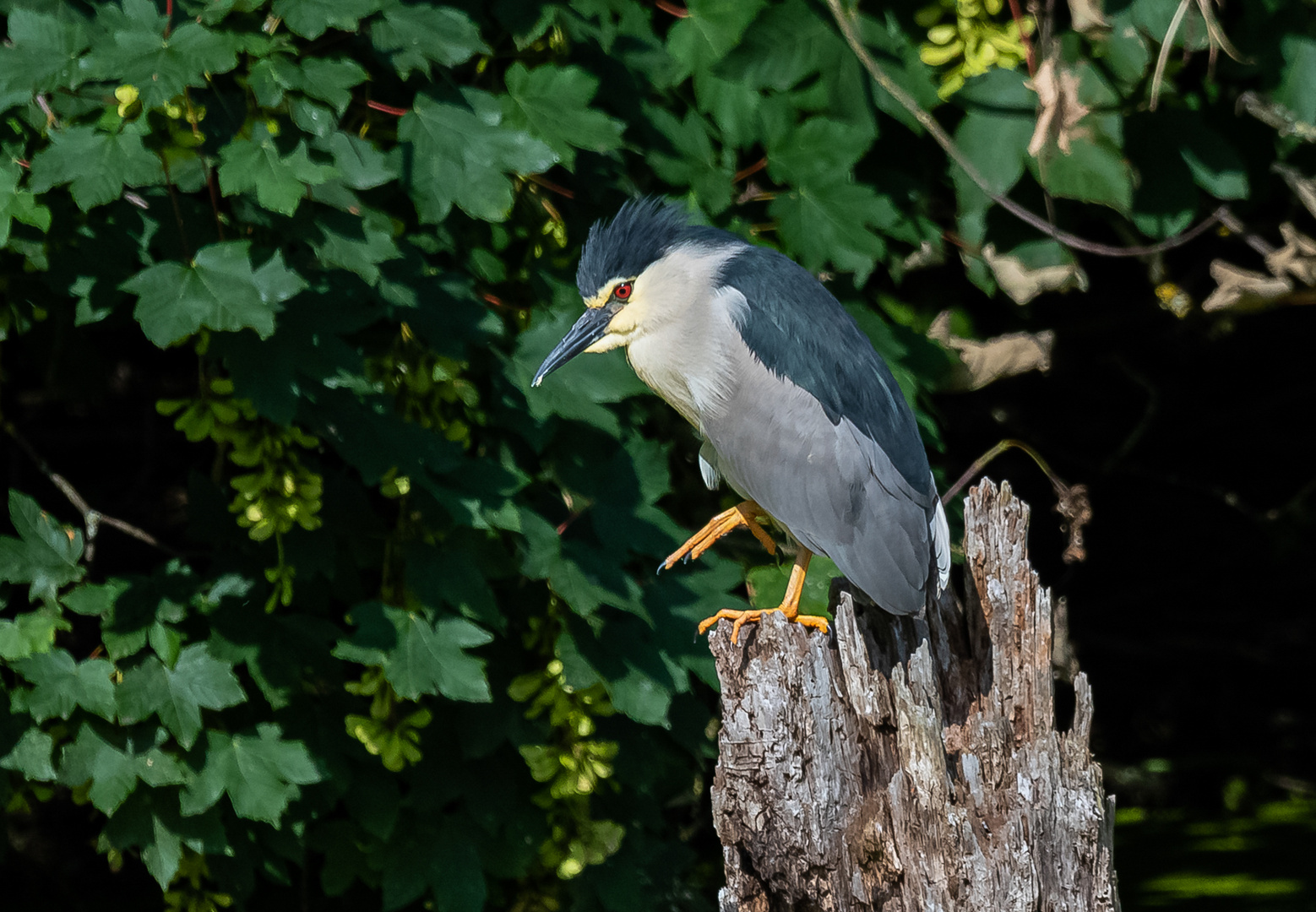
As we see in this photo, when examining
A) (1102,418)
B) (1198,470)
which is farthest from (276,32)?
(1198,470)

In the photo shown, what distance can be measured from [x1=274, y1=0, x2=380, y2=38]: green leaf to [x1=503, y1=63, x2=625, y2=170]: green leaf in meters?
0.32

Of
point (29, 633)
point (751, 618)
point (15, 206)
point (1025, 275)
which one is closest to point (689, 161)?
point (1025, 275)

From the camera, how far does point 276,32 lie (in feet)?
5.59

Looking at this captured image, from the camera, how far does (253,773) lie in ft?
5.93

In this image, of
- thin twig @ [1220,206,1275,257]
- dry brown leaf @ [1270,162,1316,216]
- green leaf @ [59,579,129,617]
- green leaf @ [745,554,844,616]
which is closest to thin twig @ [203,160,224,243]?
green leaf @ [59,579,129,617]

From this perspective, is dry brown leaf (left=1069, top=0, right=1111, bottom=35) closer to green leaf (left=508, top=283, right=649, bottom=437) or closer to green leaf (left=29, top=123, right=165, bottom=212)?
green leaf (left=508, top=283, right=649, bottom=437)

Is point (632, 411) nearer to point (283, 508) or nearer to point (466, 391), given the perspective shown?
point (466, 391)

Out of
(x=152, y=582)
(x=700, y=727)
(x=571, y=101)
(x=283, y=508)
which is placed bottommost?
(x=700, y=727)

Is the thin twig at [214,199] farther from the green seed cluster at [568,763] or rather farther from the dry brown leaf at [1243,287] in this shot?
the dry brown leaf at [1243,287]

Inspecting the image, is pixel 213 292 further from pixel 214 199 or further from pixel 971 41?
pixel 971 41

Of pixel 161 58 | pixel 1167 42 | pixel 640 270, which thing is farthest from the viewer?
pixel 1167 42

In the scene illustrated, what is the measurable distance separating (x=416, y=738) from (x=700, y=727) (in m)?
0.49

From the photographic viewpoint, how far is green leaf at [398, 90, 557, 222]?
5.71ft

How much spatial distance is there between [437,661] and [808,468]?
581 millimetres
